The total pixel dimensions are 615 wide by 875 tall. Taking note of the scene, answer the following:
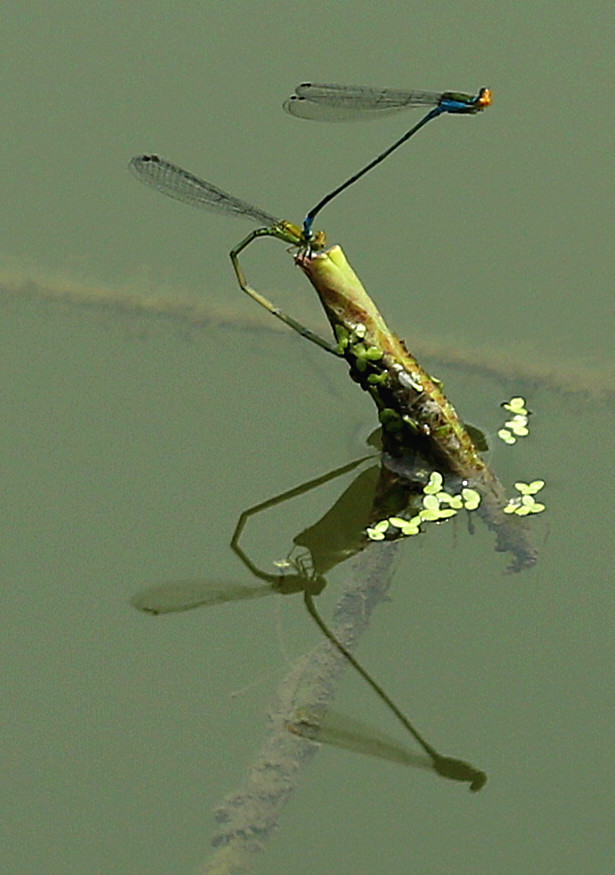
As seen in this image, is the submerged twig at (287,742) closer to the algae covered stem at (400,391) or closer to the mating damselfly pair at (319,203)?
the mating damselfly pair at (319,203)

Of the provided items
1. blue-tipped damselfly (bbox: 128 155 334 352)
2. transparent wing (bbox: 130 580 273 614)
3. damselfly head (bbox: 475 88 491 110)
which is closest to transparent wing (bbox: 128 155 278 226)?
blue-tipped damselfly (bbox: 128 155 334 352)

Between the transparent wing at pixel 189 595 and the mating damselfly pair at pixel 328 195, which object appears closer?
the mating damselfly pair at pixel 328 195

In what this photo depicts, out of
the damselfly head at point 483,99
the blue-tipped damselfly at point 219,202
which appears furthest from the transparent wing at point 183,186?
the damselfly head at point 483,99

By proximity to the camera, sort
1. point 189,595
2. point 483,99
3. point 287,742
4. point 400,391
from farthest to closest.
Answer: point 189,595
point 400,391
point 483,99
point 287,742

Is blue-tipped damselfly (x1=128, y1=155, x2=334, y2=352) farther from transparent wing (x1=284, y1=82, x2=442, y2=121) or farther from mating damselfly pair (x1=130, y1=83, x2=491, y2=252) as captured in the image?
transparent wing (x1=284, y1=82, x2=442, y2=121)

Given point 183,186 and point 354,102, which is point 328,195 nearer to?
point 354,102

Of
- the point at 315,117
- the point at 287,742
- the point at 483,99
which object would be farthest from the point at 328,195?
the point at 287,742
